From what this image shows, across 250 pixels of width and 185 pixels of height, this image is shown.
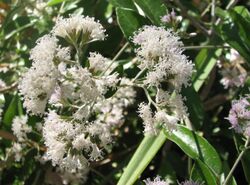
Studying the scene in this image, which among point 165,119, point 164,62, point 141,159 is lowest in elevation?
point 141,159

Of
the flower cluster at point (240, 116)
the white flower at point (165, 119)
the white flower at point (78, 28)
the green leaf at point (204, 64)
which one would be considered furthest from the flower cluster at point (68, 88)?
the green leaf at point (204, 64)

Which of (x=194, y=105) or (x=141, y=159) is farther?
(x=194, y=105)

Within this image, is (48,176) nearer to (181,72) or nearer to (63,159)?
(63,159)

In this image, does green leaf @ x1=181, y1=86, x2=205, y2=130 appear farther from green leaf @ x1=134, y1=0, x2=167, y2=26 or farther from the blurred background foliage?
green leaf @ x1=134, y1=0, x2=167, y2=26

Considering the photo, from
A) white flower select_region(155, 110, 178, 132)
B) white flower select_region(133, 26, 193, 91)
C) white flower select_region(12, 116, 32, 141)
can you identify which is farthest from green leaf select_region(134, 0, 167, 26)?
white flower select_region(12, 116, 32, 141)

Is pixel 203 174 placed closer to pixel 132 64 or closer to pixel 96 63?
pixel 96 63

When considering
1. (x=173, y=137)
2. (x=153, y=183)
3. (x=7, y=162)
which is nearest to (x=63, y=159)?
(x=153, y=183)

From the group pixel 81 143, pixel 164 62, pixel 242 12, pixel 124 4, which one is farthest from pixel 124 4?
pixel 81 143

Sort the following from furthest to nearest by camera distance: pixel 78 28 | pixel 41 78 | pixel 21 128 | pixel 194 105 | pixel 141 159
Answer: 1. pixel 21 128
2. pixel 194 105
3. pixel 141 159
4. pixel 78 28
5. pixel 41 78
